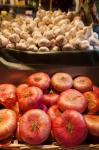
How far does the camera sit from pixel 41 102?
1335 mm

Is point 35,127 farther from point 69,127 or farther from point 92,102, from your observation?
point 92,102

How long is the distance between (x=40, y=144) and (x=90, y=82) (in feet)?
1.57

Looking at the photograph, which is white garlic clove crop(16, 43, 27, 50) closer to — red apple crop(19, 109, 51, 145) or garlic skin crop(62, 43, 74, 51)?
garlic skin crop(62, 43, 74, 51)

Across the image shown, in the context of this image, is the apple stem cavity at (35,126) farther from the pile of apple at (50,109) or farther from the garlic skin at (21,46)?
the garlic skin at (21,46)

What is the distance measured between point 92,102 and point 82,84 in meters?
0.15

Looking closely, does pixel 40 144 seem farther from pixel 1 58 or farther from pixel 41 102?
pixel 1 58

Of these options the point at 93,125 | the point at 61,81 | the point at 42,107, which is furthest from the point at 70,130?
the point at 61,81

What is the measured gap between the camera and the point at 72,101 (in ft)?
4.16

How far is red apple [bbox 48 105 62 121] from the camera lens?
1259 mm

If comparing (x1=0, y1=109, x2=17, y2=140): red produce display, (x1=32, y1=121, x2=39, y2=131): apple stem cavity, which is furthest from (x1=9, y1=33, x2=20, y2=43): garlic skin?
(x1=32, y1=121, x2=39, y2=131): apple stem cavity

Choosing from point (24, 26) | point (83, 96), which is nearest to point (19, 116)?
point (83, 96)

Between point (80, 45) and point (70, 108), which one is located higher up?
point (80, 45)

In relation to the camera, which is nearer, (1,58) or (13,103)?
(13,103)

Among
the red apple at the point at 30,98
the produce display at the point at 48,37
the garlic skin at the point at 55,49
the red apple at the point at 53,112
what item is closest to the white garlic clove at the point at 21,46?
the produce display at the point at 48,37
